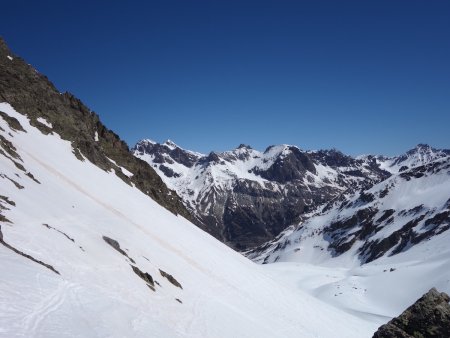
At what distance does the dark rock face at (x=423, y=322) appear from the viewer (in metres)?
15.3

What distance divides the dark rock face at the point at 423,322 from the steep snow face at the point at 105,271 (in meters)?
9.45

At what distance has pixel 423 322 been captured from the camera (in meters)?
15.7

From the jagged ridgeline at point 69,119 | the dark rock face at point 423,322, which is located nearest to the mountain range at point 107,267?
the dark rock face at point 423,322

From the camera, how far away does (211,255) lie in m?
46.7

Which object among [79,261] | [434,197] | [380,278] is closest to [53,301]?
[79,261]

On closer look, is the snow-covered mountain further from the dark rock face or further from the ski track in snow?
the dark rock face

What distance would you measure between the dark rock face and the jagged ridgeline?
4813 cm

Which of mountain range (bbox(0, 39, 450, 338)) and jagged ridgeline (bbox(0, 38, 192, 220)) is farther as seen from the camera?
jagged ridgeline (bbox(0, 38, 192, 220))

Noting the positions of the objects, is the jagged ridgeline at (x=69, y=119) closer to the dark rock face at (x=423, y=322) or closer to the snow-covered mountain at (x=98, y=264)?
the snow-covered mountain at (x=98, y=264)

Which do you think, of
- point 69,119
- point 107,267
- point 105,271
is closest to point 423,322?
point 105,271

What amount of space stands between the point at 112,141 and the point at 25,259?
213ft

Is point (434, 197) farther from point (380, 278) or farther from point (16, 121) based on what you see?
point (16, 121)

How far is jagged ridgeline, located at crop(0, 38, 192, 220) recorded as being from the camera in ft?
196

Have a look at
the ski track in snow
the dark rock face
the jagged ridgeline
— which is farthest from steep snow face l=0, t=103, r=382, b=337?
the dark rock face
